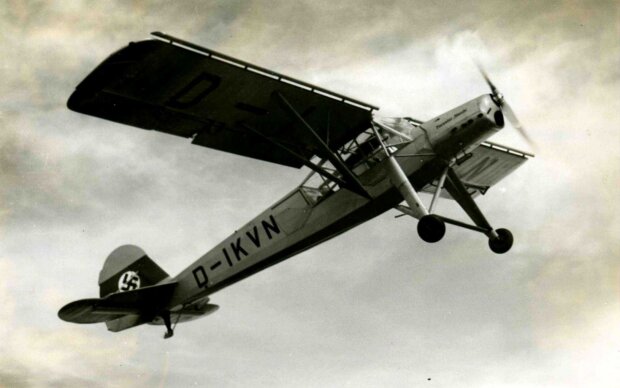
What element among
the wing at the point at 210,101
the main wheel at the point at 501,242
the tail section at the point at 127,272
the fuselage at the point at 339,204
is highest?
the wing at the point at 210,101

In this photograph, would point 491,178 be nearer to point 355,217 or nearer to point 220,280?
point 355,217

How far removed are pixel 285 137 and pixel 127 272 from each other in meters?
5.58

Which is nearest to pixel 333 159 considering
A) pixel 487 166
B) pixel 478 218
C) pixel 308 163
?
pixel 308 163

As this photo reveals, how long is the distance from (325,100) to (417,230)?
8.92 ft

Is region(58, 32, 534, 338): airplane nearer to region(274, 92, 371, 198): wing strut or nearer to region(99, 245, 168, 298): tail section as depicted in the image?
region(274, 92, 371, 198): wing strut

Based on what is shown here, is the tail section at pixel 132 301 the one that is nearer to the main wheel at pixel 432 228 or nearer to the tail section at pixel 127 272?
the tail section at pixel 127 272

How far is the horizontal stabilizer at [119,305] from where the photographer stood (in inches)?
433

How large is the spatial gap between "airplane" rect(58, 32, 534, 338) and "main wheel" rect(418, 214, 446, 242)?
0.6 inches

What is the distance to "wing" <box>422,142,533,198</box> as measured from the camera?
13.2m

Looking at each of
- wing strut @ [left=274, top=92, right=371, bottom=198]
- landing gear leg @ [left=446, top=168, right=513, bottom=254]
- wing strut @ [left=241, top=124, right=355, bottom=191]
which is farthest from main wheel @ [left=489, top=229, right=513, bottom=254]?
wing strut @ [left=241, top=124, right=355, bottom=191]

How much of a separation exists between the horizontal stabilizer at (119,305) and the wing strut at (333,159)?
4763 millimetres

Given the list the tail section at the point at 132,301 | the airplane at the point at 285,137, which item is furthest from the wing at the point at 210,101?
the tail section at the point at 132,301

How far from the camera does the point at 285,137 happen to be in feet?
37.7

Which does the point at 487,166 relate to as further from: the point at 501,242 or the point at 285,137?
the point at 285,137
